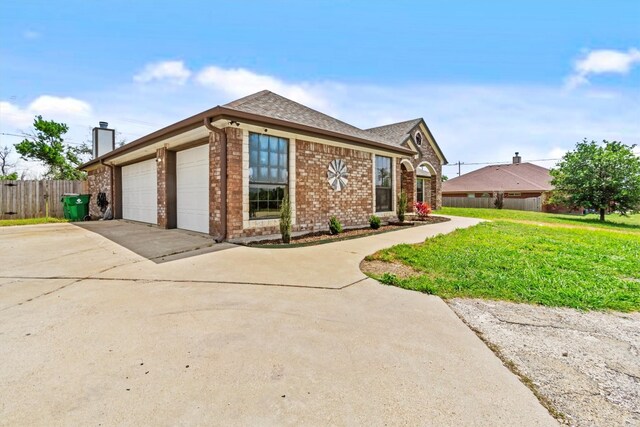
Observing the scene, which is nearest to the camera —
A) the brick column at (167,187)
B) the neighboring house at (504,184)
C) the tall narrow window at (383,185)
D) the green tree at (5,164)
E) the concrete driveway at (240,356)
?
the concrete driveway at (240,356)

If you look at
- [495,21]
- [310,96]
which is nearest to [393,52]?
[495,21]

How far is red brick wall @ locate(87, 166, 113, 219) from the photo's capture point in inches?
517

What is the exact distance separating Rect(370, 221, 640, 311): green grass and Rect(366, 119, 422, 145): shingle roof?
10.7 metres

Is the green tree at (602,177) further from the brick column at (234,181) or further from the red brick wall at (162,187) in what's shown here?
the red brick wall at (162,187)

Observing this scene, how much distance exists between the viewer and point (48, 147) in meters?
18.7

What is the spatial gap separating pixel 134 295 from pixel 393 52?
32.9 ft

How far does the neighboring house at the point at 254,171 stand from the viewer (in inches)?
265

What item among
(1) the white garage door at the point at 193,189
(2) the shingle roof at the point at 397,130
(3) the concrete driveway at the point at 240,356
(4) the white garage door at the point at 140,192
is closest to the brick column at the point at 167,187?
(1) the white garage door at the point at 193,189

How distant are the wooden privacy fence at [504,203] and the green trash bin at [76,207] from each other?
2716cm

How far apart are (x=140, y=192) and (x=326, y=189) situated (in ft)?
24.8

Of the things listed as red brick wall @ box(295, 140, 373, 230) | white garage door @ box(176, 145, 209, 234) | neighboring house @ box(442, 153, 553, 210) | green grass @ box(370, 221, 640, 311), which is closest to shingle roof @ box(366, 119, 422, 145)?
red brick wall @ box(295, 140, 373, 230)

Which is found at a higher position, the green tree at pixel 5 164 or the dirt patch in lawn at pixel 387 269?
the green tree at pixel 5 164

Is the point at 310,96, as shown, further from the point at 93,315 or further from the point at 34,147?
the point at 34,147

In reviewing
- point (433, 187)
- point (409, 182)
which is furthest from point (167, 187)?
point (433, 187)
